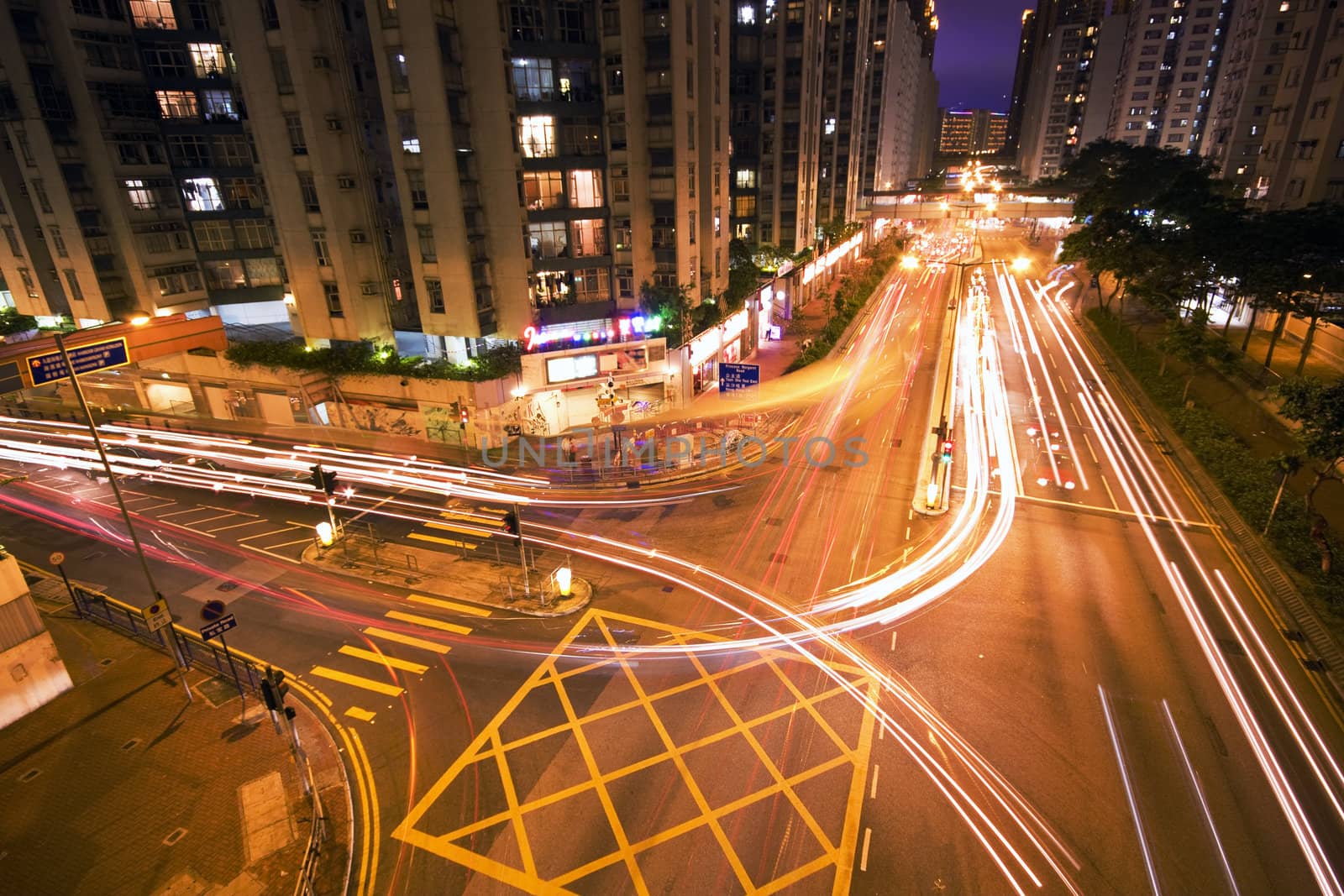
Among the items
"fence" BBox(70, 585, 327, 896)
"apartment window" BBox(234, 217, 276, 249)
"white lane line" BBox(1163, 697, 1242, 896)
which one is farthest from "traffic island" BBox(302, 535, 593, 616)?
"apartment window" BBox(234, 217, 276, 249)

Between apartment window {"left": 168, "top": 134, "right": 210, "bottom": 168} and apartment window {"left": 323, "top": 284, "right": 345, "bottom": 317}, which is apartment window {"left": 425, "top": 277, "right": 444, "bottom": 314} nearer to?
apartment window {"left": 323, "top": 284, "right": 345, "bottom": 317}

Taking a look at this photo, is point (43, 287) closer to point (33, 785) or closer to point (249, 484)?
point (249, 484)

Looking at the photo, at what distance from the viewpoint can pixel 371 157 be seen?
1730 inches

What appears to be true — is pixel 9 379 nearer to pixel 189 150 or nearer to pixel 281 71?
pixel 281 71

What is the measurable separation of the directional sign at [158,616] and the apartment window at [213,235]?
4675 cm

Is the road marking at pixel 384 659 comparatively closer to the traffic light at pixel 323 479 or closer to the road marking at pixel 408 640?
the road marking at pixel 408 640

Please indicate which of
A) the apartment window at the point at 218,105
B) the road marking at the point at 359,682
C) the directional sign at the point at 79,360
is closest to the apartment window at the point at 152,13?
the apartment window at the point at 218,105

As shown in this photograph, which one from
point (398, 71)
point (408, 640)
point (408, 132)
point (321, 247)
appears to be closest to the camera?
point (408, 640)

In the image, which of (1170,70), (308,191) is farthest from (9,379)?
(1170,70)

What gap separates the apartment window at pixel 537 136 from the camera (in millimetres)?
42969

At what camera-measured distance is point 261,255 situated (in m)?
54.9

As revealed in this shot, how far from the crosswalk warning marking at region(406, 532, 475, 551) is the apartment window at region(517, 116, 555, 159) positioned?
2773 cm

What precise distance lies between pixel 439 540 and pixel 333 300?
25.6 meters

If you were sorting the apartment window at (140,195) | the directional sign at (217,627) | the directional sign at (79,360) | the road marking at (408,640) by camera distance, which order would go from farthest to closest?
the apartment window at (140,195) → the road marking at (408,640) → the directional sign at (79,360) → the directional sign at (217,627)
